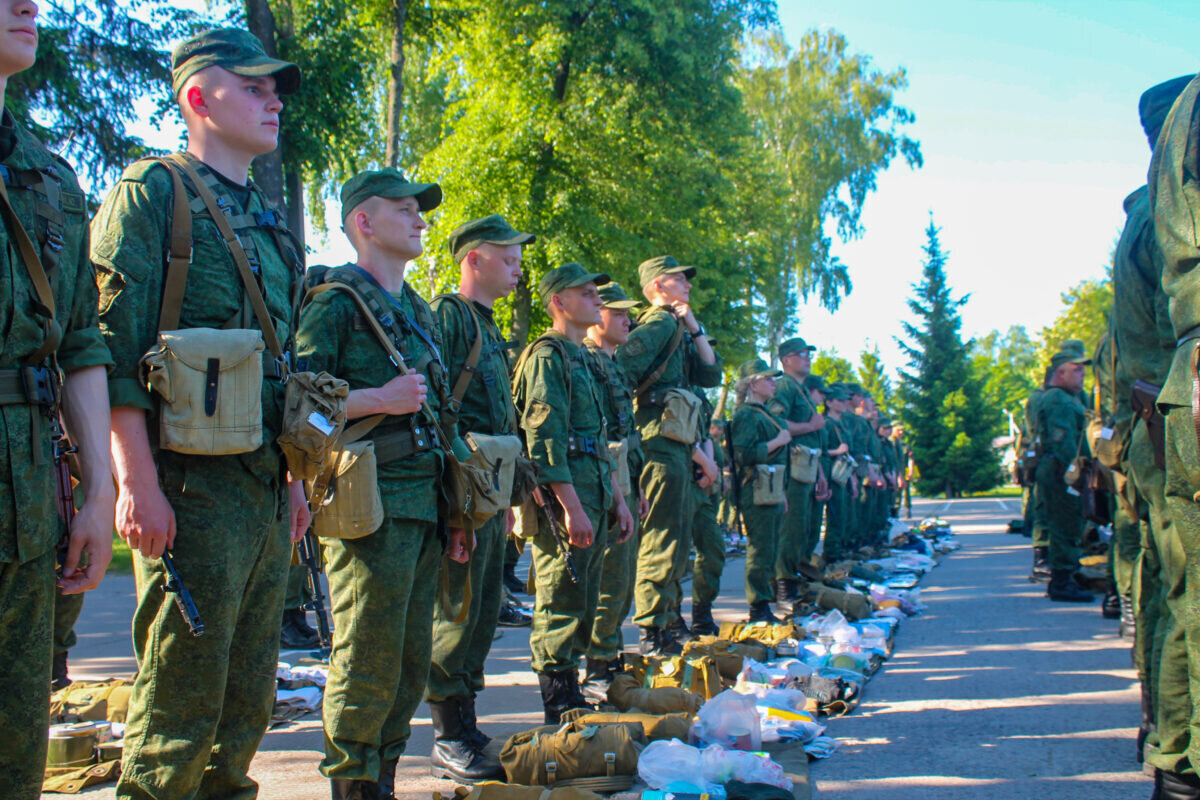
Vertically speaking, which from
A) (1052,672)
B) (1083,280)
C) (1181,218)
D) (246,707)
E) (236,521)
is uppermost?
(1083,280)

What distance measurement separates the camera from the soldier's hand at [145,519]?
2383mm

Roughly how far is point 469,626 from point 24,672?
2438mm

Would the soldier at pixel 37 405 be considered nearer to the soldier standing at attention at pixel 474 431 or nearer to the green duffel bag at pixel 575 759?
the soldier standing at attention at pixel 474 431

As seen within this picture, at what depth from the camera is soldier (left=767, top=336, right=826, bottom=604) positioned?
31.7 feet

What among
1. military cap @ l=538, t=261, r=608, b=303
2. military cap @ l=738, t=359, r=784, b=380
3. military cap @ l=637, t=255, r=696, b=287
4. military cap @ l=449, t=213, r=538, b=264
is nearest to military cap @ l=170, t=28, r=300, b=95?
military cap @ l=449, t=213, r=538, b=264

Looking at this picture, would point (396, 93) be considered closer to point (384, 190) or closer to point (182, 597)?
point (384, 190)

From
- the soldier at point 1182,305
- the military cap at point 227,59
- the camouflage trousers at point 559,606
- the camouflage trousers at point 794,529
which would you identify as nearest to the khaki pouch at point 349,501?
the military cap at point 227,59

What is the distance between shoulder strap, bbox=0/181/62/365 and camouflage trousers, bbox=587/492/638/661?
3867 mm

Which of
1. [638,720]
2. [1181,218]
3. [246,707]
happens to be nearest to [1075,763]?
[638,720]

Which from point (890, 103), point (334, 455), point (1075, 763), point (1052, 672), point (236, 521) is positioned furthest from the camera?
point (890, 103)

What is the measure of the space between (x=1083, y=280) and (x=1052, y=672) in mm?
55147

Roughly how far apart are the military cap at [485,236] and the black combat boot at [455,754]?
201cm

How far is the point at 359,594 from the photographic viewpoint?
3.34m

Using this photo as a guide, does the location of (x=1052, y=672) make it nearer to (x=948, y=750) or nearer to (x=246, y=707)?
(x=948, y=750)
